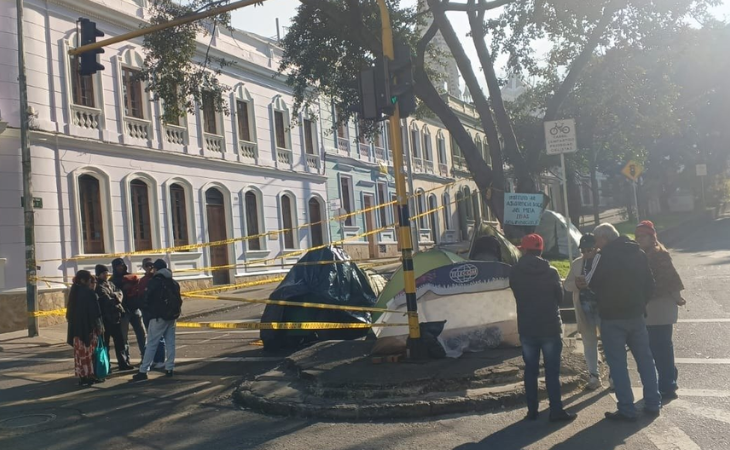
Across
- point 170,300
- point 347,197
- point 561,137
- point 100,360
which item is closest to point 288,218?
point 347,197

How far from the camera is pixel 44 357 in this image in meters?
12.1

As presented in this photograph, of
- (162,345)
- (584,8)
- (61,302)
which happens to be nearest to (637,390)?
(162,345)

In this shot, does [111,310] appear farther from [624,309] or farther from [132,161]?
[132,161]

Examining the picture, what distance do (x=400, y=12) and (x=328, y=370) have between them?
31.5 feet

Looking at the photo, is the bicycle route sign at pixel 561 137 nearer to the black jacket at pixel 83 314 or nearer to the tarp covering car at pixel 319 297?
the tarp covering car at pixel 319 297

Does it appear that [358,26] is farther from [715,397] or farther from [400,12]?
[715,397]

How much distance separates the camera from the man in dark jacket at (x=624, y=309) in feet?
20.1

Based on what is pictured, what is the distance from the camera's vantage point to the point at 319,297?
11.1 m

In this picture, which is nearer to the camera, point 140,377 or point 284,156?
point 140,377

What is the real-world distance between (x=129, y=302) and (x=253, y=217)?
14310 millimetres

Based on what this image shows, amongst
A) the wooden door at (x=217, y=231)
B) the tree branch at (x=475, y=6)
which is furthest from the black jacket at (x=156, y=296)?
the wooden door at (x=217, y=231)

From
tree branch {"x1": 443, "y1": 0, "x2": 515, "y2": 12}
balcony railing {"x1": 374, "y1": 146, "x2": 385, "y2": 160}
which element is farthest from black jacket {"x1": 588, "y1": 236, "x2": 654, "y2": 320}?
balcony railing {"x1": 374, "y1": 146, "x2": 385, "y2": 160}

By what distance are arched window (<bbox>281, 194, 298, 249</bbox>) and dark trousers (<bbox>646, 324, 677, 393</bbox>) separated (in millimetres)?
20331

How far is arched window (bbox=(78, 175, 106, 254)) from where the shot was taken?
715 inches
